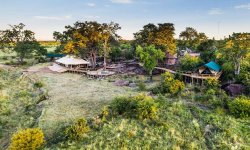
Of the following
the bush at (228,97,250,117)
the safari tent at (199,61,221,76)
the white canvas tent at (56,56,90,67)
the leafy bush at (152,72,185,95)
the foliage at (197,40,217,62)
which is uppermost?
the foliage at (197,40,217,62)

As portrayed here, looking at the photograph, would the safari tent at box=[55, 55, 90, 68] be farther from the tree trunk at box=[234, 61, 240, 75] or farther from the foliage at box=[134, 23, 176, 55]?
the tree trunk at box=[234, 61, 240, 75]

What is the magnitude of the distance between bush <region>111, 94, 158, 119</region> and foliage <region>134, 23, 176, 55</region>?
35.3 m

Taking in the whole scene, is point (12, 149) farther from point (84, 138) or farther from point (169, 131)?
point (169, 131)

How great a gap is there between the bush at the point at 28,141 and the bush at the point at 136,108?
757 cm

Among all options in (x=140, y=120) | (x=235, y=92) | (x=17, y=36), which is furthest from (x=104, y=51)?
(x=140, y=120)

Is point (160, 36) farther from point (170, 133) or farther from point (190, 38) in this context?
point (170, 133)

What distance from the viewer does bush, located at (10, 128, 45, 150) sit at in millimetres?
16797

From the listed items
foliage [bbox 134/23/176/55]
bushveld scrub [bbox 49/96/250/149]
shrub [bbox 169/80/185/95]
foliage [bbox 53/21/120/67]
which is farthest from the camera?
foliage [bbox 134/23/176/55]

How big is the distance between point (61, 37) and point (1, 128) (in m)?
47.7

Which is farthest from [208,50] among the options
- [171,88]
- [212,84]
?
[171,88]

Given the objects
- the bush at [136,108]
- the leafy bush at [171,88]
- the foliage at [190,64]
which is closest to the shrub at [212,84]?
the leafy bush at [171,88]

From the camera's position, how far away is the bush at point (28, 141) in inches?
661

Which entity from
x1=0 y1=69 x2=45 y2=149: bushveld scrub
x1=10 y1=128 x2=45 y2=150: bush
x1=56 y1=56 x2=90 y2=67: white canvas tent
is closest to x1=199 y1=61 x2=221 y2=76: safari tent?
x1=0 y1=69 x2=45 y2=149: bushveld scrub

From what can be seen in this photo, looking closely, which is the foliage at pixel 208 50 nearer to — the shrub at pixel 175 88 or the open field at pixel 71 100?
the shrub at pixel 175 88
